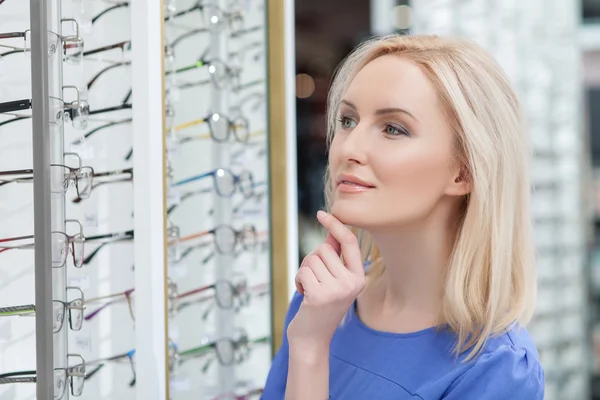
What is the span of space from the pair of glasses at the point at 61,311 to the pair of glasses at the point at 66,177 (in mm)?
178

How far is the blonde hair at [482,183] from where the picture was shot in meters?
1.35

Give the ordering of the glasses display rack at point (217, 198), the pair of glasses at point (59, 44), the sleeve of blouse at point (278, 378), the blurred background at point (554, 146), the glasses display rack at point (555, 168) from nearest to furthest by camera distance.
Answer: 1. the pair of glasses at point (59, 44)
2. the sleeve of blouse at point (278, 378)
3. the glasses display rack at point (217, 198)
4. the blurred background at point (554, 146)
5. the glasses display rack at point (555, 168)

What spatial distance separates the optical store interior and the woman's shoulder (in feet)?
1.91

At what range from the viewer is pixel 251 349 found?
1938 mm

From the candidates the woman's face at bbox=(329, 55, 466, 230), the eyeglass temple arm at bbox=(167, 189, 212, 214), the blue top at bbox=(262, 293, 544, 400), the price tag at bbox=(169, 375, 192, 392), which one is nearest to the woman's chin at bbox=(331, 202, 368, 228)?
the woman's face at bbox=(329, 55, 466, 230)

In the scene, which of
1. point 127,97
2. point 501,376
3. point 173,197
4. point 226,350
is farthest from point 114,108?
point 501,376

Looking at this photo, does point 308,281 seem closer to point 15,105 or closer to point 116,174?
point 116,174

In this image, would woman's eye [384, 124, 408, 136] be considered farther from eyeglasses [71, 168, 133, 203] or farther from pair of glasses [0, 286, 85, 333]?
pair of glasses [0, 286, 85, 333]

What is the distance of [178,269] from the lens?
166 centimetres

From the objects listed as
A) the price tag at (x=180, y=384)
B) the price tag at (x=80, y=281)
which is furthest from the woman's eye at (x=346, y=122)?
the price tag at (x=180, y=384)

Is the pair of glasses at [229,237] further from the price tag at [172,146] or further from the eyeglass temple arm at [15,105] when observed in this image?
the eyeglass temple arm at [15,105]

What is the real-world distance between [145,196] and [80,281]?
20 centimetres

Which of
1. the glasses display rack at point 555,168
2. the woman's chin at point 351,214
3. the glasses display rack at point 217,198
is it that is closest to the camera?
the woman's chin at point 351,214

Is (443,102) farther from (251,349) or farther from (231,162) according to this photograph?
(251,349)
